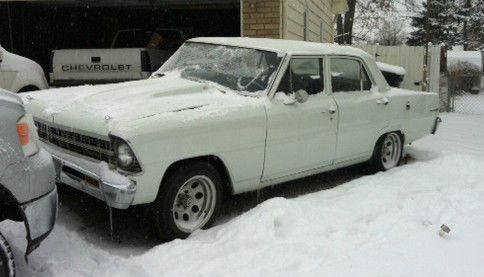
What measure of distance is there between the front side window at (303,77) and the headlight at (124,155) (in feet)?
5.91

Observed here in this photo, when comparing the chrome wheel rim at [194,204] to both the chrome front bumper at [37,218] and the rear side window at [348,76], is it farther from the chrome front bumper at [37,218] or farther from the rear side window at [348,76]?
the rear side window at [348,76]

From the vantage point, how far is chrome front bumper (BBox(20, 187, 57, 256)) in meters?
3.23

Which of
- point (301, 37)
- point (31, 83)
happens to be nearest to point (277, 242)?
point (31, 83)

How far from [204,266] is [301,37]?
8.84 metres

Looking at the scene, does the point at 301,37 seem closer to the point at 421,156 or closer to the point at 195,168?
the point at 421,156

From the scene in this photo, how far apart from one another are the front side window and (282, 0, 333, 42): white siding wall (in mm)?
3286

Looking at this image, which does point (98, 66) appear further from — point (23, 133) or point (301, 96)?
point (23, 133)

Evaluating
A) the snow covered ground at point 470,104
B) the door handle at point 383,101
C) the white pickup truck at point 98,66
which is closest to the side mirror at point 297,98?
the door handle at point 383,101

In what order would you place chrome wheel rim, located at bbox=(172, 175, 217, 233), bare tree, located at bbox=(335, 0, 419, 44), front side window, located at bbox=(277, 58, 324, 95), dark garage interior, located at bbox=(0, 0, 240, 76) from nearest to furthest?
chrome wheel rim, located at bbox=(172, 175, 217, 233) < front side window, located at bbox=(277, 58, 324, 95) < dark garage interior, located at bbox=(0, 0, 240, 76) < bare tree, located at bbox=(335, 0, 419, 44)

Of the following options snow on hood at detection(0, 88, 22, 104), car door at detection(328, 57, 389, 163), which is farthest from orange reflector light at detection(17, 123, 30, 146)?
car door at detection(328, 57, 389, 163)

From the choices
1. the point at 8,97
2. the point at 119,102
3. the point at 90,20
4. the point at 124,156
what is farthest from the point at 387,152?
the point at 90,20

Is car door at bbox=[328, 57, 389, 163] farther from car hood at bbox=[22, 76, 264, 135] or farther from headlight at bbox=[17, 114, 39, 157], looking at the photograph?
headlight at bbox=[17, 114, 39, 157]

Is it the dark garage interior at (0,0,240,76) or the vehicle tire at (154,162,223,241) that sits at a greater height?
the dark garage interior at (0,0,240,76)

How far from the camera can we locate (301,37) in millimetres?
11969
